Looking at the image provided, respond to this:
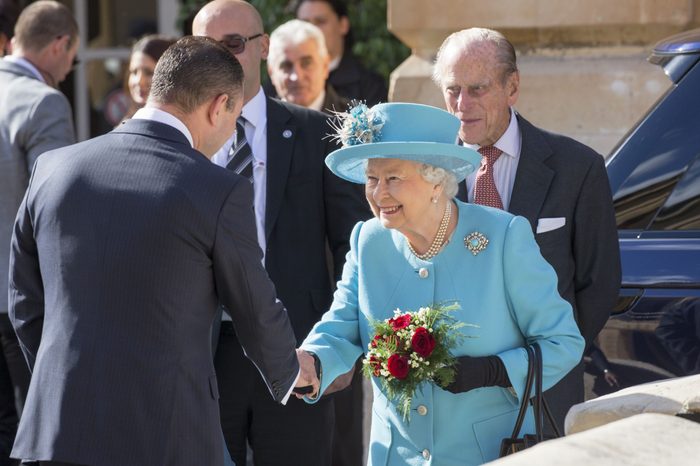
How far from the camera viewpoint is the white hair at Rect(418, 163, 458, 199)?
3871mm

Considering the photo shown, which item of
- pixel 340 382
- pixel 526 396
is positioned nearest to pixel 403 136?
pixel 526 396

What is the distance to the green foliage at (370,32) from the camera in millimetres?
8820

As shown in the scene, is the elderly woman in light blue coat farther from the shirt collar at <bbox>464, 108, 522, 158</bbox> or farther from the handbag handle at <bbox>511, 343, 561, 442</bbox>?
the shirt collar at <bbox>464, 108, 522, 158</bbox>

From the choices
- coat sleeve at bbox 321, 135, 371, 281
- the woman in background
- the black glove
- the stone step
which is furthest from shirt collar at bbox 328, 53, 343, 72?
the stone step

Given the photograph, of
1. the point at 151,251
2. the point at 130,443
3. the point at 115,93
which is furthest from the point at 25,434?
the point at 115,93

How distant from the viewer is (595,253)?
4.47 m

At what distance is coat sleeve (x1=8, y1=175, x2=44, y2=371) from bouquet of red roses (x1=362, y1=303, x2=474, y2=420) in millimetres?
918

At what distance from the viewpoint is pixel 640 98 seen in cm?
638

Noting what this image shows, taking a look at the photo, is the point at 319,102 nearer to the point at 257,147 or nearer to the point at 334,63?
the point at 334,63

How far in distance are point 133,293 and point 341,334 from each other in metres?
0.79

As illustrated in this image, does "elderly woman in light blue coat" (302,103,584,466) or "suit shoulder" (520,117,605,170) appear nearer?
"elderly woman in light blue coat" (302,103,584,466)

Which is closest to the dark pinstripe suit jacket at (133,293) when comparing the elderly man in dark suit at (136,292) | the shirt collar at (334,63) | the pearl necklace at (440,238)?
the elderly man in dark suit at (136,292)

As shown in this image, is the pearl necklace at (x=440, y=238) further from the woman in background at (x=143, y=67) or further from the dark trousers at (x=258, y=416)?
the woman in background at (x=143, y=67)

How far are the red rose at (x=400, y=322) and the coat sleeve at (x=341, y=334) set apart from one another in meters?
0.28
